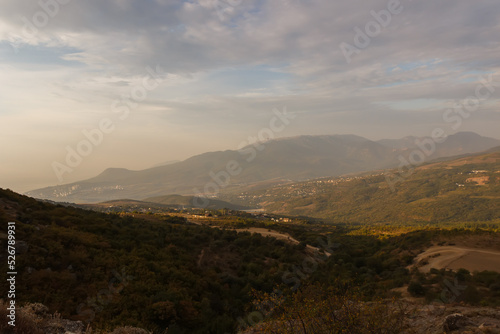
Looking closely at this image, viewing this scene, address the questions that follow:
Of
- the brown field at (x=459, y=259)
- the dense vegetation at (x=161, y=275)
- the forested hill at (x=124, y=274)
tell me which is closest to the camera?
the forested hill at (x=124, y=274)

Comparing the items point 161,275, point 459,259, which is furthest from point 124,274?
point 459,259

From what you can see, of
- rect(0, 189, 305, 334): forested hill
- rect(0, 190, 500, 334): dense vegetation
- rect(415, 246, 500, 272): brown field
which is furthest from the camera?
rect(415, 246, 500, 272): brown field

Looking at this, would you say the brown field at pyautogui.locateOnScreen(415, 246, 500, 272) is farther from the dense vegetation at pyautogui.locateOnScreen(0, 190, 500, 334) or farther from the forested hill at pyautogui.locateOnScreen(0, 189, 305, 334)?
the forested hill at pyautogui.locateOnScreen(0, 189, 305, 334)

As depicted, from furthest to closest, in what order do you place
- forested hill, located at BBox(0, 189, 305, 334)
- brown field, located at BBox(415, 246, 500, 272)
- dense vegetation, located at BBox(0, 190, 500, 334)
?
brown field, located at BBox(415, 246, 500, 272)
dense vegetation, located at BBox(0, 190, 500, 334)
forested hill, located at BBox(0, 189, 305, 334)

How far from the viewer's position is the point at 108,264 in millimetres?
16406

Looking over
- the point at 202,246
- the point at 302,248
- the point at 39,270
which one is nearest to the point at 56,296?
the point at 39,270

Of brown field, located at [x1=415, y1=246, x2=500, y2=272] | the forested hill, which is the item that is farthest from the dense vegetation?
brown field, located at [x1=415, y1=246, x2=500, y2=272]

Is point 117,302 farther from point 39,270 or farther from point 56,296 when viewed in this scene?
point 39,270

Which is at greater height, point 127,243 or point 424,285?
point 127,243

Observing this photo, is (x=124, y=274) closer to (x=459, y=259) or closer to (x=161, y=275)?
(x=161, y=275)

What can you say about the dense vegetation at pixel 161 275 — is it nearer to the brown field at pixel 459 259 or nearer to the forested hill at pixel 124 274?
the forested hill at pixel 124 274

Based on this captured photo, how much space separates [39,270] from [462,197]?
748 feet

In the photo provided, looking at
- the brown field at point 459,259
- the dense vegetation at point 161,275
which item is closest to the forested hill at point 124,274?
the dense vegetation at point 161,275

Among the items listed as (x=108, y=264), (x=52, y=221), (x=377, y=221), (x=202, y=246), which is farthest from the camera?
(x=377, y=221)
